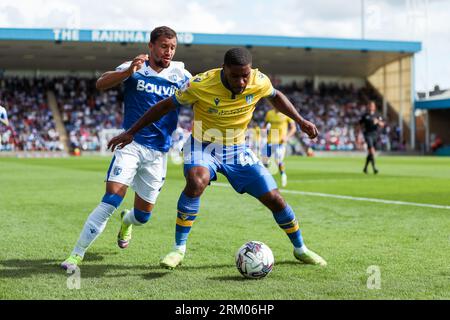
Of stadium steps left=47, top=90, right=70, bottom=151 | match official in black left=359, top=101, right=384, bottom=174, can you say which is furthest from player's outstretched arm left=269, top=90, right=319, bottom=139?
stadium steps left=47, top=90, right=70, bottom=151

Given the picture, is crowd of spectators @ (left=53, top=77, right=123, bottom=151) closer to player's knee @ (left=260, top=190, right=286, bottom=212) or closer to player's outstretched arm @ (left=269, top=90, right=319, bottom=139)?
player's outstretched arm @ (left=269, top=90, right=319, bottom=139)

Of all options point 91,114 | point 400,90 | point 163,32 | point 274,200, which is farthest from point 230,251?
point 400,90

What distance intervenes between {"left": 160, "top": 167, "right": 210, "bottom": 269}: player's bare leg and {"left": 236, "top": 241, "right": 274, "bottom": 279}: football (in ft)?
2.10

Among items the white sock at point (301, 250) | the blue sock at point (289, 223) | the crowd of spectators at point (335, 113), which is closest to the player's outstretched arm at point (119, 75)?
the blue sock at point (289, 223)

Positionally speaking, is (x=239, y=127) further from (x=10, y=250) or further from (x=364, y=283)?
(x=10, y=250)

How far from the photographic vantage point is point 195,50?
48219 millimetres

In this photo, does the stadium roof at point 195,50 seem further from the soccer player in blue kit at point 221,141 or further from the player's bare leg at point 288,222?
the player's bare leg at point 288,222

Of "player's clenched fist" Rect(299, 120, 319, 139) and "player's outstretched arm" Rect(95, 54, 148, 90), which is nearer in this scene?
"player's outstretched arm" Rect(95, 54, 148, 90)

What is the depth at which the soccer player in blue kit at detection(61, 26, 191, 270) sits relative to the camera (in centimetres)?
584

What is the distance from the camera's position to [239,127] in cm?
587

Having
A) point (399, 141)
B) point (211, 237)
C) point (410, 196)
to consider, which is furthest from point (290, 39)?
point (211, 237)

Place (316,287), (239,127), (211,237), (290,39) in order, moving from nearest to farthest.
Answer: (316,287), (239,127), (211,237), (290,39)

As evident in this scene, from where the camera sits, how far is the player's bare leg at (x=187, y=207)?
557 cm
